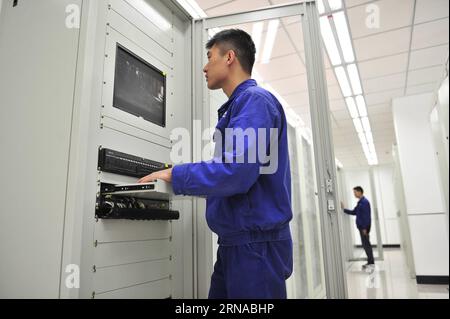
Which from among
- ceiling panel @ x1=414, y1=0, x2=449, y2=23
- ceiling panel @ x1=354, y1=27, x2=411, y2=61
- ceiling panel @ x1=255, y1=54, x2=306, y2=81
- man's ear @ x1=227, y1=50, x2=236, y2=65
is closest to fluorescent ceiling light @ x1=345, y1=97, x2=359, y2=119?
ceiling panel @ x1=354, y1=27, x2=411, y2=61

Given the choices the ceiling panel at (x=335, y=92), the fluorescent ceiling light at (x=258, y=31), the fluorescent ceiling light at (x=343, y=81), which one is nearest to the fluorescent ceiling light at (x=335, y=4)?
the fluorescent ceiling light at (x=258, y=31)

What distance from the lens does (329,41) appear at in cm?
398

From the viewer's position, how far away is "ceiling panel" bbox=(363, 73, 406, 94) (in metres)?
5.07

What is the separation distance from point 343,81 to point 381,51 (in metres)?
0.88

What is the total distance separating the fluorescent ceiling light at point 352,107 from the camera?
589 cm

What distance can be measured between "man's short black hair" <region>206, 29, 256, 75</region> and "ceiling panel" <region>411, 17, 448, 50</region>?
3267mm

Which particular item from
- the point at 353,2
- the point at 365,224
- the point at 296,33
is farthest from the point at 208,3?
the point at 365,224

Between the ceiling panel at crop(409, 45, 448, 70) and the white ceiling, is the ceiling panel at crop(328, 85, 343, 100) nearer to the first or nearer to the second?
the white ceiling

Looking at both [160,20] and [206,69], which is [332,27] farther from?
[206,69]

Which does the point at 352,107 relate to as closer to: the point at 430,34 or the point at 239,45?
the point at 430,34

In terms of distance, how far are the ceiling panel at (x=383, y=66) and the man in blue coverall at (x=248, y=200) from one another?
3875mm

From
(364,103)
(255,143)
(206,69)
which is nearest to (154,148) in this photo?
(206,69)

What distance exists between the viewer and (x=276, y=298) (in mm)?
1179
